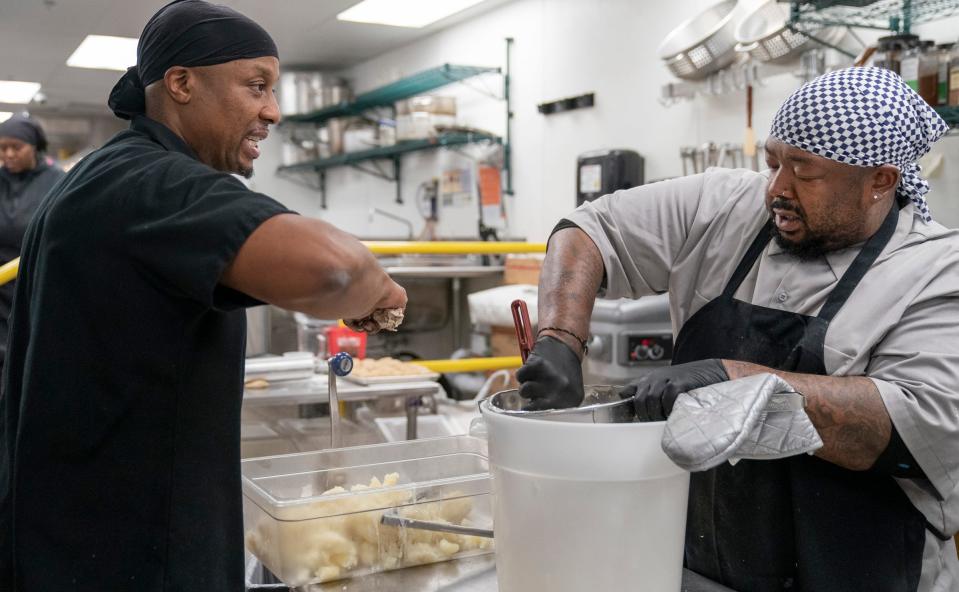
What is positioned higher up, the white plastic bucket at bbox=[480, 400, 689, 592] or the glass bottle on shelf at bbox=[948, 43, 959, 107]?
the glass bottle on shelf at bbox=[948, 43, 959, 107]

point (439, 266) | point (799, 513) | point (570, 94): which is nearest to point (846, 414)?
point (799, 513)

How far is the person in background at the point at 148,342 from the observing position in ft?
3.09

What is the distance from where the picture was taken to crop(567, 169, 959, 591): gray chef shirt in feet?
3.85

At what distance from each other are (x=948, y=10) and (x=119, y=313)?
291 cm

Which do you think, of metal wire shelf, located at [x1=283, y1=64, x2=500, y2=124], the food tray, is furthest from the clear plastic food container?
metal wire shelf, located at [x1=283, y1=64, x2=500, y2=124]

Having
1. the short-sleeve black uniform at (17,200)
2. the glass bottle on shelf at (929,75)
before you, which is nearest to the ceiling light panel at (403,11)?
the short-sleeve black uniform at (17,200)

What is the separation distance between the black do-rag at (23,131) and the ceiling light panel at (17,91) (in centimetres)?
480

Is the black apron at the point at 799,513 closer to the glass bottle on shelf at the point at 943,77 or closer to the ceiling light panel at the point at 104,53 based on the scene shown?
the glass bottle on shelf at the point at 943,77

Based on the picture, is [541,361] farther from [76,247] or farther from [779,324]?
[76,247]

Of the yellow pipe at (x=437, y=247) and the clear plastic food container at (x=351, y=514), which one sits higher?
the yellow pipe at (x=437, y=247)

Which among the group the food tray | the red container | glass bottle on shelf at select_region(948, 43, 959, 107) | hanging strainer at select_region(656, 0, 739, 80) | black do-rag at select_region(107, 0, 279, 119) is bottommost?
the food tray

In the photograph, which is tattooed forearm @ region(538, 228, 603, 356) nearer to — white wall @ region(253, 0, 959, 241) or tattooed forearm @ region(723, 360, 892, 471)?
tattooed forearm @ region(723, 360, 892, 471)

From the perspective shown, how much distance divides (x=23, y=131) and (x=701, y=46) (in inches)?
116

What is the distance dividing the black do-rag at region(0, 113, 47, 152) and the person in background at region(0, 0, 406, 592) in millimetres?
3135
